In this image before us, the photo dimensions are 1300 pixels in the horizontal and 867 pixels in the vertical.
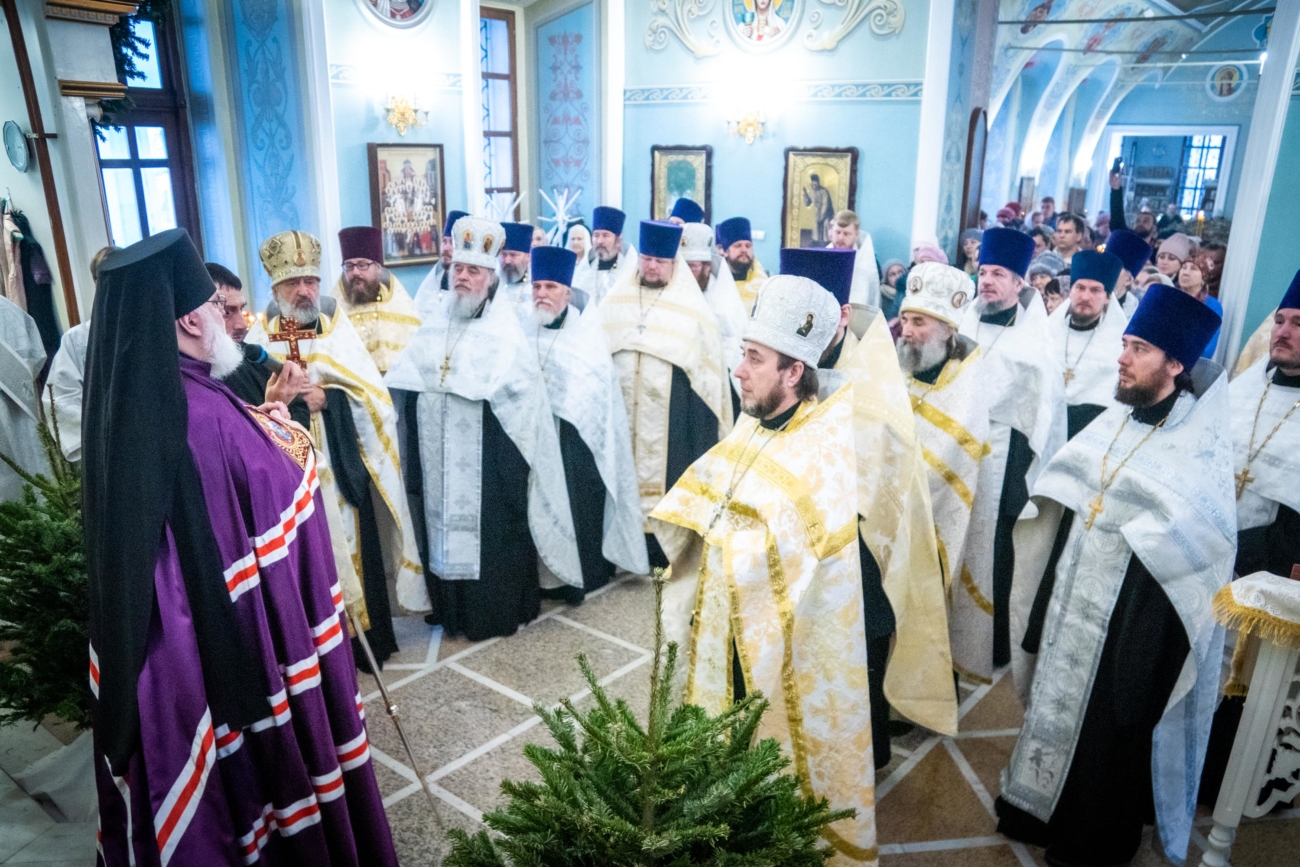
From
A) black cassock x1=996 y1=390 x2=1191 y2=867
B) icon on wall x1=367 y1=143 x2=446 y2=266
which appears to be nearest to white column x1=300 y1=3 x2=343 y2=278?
icon on wall x1=367 y1=143 x2=446 y2=266

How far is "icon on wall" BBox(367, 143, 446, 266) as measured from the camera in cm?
915

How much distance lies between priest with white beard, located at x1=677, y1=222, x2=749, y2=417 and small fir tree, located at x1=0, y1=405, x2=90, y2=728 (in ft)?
15.0

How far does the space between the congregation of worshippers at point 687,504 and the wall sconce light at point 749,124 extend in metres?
4.87

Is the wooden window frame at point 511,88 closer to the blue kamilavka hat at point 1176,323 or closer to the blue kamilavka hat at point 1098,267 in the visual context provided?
the blue kamilavka hat at point 1098,267

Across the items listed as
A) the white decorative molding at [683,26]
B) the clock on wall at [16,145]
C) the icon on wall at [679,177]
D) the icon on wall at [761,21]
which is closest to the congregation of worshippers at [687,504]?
the clock on wall at [16,145]

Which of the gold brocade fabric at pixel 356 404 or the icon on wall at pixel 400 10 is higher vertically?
the icon on wall at pixel 400 10

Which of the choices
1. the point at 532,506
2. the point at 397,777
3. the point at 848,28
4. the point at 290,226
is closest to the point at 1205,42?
the point at 848,28

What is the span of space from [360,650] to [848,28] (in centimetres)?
784

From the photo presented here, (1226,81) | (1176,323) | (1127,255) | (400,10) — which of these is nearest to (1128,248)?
(1127,255)

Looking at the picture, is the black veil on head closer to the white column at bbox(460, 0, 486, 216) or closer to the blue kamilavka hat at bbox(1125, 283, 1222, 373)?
the blue kamilavka hat at bbox(1125, 283, 1222, 373)

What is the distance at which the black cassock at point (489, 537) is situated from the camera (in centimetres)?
486

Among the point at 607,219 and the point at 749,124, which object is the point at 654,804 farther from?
the point at 749,124

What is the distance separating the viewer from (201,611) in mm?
2230

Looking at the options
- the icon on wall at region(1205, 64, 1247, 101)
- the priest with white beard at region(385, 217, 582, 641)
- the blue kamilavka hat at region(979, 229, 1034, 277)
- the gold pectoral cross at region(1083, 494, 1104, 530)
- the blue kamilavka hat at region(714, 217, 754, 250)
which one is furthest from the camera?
the icon on wall at region(1205, 64, 1247, 101)
